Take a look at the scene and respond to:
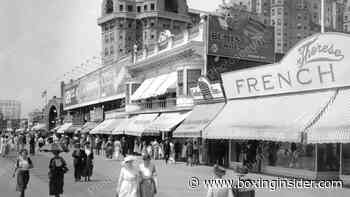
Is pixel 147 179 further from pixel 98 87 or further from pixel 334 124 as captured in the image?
pixel 98 87

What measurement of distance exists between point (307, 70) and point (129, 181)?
11.0 m

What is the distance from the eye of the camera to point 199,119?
82.5ft

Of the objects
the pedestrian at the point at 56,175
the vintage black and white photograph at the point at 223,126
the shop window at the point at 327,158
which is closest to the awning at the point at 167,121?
the vintage black and white photograph at the point at 223,126

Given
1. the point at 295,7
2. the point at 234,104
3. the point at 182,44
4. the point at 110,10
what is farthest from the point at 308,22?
the point at 234,104

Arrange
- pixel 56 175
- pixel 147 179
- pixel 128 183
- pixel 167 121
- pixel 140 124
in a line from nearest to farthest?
1. pixel 128 183
2. pixel 147 179
3. pixel 56 175
4. pixel 167 121
5. pixel 140 124

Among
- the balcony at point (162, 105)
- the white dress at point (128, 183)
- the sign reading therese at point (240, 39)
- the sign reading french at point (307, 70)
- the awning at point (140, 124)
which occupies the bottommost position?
the white dress at point (128, 183)

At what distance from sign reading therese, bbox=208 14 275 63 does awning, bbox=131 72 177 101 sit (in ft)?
13.9

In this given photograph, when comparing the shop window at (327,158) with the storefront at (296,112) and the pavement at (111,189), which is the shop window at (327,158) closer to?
the storefront at (296,112)

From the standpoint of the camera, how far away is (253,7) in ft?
425

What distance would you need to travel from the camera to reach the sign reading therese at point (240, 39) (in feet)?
102

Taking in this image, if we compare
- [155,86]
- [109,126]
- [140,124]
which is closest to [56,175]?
[140,124]

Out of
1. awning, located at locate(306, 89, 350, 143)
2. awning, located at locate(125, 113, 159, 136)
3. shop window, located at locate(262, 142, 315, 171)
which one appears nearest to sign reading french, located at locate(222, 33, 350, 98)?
awning, located at locate(306, 89, 350, 143)

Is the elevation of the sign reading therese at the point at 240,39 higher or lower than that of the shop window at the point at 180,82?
higher

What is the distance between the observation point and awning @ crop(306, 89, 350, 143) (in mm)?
15070
